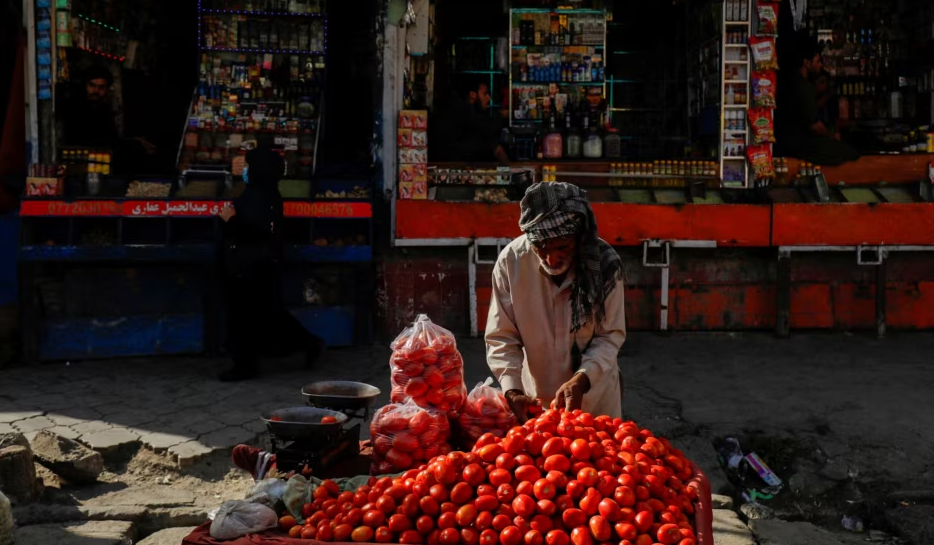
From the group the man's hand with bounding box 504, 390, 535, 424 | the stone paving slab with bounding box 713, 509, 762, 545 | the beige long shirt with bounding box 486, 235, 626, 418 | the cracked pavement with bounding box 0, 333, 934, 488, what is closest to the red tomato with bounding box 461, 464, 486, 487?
the man's hand with bounding box 504, 390, 535, 424

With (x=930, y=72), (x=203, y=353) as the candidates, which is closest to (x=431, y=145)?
(x=203, y=353)

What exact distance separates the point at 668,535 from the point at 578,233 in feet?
3.71

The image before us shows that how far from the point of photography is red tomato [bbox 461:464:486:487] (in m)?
2.68

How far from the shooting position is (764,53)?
29.6 ft

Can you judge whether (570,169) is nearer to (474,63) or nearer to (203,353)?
(474,63)

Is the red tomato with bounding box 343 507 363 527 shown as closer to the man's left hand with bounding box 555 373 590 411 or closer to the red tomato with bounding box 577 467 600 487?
the red tomato with bounding box 577 467 600 487

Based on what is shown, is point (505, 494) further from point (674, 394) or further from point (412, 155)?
point (412, 155)

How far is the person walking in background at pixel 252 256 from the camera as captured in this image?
22.9ft

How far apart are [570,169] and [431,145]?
5.21 ft

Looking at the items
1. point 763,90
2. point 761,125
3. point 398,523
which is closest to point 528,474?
point 398,523

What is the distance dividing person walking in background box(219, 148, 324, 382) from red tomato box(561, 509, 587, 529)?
4856mm

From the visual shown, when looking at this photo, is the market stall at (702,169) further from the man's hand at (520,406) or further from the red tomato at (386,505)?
the red tomato at (386,505)

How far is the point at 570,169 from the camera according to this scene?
29.7 ft

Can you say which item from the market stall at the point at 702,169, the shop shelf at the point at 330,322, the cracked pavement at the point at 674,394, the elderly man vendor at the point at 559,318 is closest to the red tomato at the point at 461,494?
the elderly man vendor at the point at 559,318
